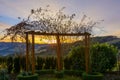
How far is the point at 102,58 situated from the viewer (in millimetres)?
16172

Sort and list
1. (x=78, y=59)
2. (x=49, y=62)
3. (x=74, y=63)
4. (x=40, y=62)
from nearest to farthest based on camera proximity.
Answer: (x=78, y=59) < (x=74, y=63) < (x=40, y=62) < (x=49, y=62)

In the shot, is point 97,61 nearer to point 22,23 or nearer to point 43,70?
point 43,70

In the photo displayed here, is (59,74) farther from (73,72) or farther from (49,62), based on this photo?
(49,62)

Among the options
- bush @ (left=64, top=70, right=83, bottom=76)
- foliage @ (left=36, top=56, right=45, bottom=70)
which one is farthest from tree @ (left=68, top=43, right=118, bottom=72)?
foliage @ (left=36, top=56, right=45, bottom=70)

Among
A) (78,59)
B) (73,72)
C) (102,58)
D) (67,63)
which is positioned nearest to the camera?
(73,72)

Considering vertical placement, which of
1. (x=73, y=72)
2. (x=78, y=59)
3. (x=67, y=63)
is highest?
(x=78, y=59)

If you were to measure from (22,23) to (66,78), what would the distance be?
19.4ft

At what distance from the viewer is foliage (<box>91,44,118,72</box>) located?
16145mm

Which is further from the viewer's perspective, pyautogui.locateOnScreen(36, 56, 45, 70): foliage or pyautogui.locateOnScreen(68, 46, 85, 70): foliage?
pyautogui.locateOnScreen(36, 56, 45, 70): foliage

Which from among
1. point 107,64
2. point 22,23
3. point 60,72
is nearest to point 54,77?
point 60,72

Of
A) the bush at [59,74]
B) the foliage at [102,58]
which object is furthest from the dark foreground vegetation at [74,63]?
the bush at [59,74]

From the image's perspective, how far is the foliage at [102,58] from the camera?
53.0ft

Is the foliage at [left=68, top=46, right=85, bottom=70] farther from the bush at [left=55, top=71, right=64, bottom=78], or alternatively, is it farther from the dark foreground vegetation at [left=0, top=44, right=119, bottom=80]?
the bush at [left=55, top=71, right=64, bottom=78]

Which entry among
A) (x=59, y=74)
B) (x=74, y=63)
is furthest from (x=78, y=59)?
(x=59, y=74)
